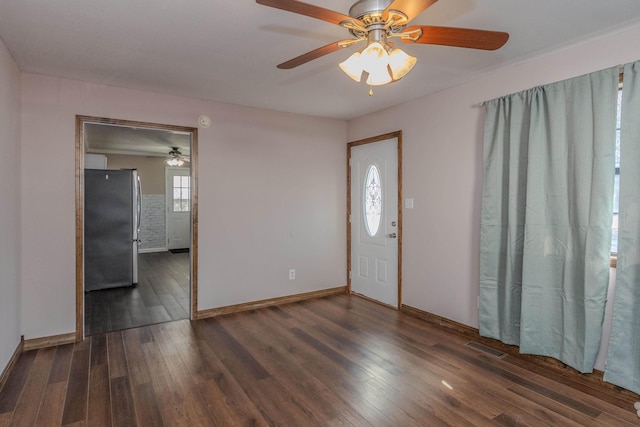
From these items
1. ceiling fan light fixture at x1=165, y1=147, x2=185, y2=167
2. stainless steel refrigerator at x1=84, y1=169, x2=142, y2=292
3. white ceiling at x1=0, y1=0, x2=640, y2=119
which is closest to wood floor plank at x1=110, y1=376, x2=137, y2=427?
white ceiling at x1=0, y1=0, x2=640, y2=119

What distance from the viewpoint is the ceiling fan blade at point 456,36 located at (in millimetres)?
1678

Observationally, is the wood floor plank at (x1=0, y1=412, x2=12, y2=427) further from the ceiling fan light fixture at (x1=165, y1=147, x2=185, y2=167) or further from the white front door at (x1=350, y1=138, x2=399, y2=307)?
the ceiling fan light fixture at (x1=165, y1=147, x2=185, y2=167)

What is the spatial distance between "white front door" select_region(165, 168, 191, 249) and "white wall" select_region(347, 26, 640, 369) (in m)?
6.64

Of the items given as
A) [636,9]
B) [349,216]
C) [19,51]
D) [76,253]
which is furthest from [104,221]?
[636,9]

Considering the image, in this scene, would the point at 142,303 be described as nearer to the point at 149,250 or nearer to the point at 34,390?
the point at 34,390

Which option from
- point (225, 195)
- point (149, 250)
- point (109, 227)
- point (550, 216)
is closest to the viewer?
point (550, 216)

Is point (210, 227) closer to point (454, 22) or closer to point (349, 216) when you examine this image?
point (349, 216)

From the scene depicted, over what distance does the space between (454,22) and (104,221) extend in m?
5.32

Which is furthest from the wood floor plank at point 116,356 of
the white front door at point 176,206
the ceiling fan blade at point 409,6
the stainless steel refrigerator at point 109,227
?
the white front door at point 176,206

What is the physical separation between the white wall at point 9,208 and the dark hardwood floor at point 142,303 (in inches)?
33.8

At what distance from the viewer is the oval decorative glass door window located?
455cm

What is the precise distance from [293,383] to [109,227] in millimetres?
4249

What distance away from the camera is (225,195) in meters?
4.14

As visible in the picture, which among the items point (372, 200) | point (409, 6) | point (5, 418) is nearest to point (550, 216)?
point (409, 6)
